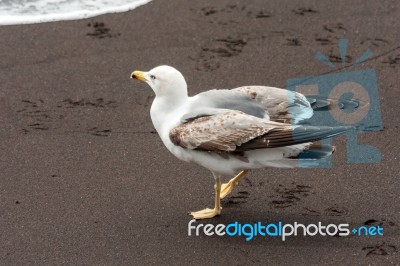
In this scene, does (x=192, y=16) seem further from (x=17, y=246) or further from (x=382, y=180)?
(x=17, y=246)

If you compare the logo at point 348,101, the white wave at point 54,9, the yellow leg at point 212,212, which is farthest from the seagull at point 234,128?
the white wave at point 54,9

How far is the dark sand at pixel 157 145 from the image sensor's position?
415 centimetres

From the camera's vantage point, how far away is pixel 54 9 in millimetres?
7238


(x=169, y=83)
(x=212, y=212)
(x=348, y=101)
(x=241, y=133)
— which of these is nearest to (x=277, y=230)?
(x=212, y=212)

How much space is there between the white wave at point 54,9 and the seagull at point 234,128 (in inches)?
110

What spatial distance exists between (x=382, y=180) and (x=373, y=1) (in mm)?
2811

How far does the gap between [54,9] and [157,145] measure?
8.85 feet

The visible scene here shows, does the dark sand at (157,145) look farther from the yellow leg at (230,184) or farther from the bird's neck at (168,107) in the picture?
the bird's neck at (168,107)

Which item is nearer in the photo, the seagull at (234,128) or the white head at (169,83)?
the seagull at (234,128)

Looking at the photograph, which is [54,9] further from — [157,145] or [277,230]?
[277,230]

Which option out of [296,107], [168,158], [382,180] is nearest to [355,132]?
[382,180]

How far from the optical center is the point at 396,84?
18.7 feet

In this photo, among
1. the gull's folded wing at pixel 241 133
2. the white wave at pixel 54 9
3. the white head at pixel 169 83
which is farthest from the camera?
the white wave at pixel 54 9

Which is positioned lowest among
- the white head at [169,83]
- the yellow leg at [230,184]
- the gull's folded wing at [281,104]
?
the yellow leg at [230,184]
